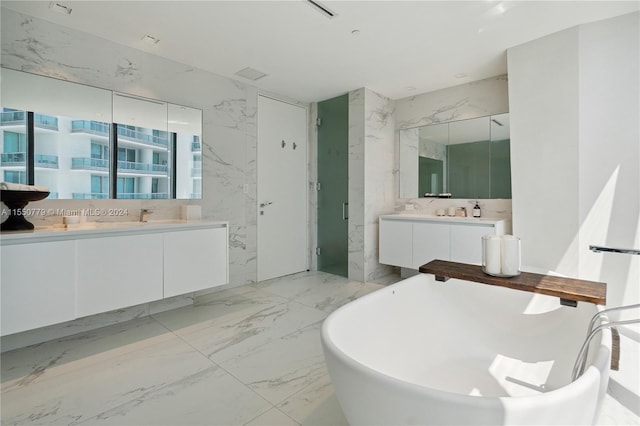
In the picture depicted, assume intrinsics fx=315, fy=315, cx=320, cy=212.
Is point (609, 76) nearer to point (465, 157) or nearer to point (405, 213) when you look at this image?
point (465, 157)

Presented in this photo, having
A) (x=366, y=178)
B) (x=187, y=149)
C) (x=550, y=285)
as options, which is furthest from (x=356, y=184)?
(x=550, y=285)

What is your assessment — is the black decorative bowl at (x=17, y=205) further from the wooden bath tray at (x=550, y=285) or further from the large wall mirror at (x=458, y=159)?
the large wall mirror at (x=458, y=159)

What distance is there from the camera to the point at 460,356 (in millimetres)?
1902

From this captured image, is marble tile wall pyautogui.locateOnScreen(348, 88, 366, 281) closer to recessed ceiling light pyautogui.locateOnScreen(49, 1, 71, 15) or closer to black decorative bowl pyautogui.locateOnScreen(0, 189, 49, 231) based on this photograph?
recessed ceiling light pyautogui.locateOnScreen(49, 1, 71, 15)

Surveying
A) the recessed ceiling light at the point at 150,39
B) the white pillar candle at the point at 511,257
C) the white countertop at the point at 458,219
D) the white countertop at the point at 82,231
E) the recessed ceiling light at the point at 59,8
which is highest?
the recessed ceiling light at the point at 150,39

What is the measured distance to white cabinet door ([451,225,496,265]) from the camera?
10.4 ft

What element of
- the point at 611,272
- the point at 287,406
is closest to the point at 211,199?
the point at 287,406

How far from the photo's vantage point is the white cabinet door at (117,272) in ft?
7.11

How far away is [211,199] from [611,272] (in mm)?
3691

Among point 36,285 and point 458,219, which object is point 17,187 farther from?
point 458,219

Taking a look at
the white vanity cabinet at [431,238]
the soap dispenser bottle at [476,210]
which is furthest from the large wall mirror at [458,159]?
the white vanity cabinet at [431,238]

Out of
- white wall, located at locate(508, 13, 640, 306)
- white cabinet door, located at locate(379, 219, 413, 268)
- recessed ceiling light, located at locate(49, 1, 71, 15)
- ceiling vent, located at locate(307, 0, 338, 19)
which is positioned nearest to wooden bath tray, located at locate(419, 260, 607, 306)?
white wall, located at locate(508, 13, 640, 306)

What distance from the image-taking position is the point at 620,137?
243 cm

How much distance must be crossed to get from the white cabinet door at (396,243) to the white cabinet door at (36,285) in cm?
309
